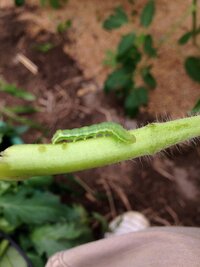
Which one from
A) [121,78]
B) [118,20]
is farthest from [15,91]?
[118,20]

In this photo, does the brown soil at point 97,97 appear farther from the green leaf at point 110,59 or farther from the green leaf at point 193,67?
the green leaf at point 193,67

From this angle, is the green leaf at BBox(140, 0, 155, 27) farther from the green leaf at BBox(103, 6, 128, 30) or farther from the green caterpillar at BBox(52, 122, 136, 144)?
the green caterpillar at BBox(52, 122, 136, 144)

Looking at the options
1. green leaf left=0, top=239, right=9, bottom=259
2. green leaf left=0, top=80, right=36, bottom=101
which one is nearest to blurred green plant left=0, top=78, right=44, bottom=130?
green leaf left=0, top=80, right=36, bottom=101

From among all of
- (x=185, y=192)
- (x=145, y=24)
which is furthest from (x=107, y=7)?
(x=185, y=192)

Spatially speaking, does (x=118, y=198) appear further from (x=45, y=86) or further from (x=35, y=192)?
(x=45, y=86)

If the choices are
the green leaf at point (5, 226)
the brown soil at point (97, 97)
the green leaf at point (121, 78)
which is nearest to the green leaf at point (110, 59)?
the brown soil at point (97, 97)

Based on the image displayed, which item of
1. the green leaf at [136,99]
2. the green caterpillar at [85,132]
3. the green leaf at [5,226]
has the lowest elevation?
the green caterpillar at [85,132]

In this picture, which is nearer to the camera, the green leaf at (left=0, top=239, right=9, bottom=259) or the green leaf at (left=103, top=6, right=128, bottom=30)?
the green leaf at (left=0, top=239, right=9, bottom=259)
